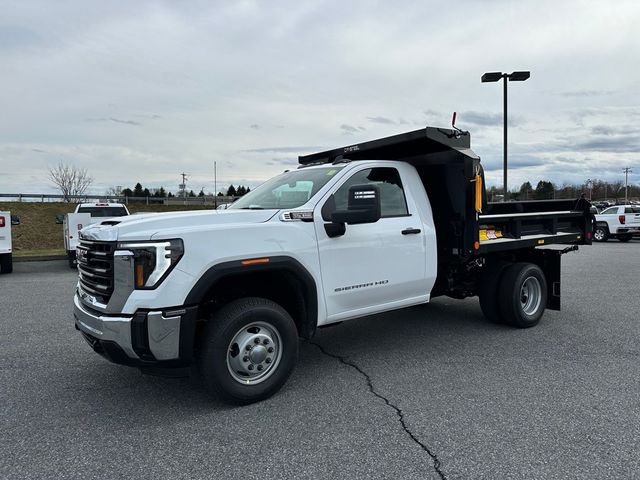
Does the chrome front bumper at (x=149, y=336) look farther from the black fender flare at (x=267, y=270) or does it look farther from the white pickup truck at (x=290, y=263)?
the black fender flare at (x=267, y=270)

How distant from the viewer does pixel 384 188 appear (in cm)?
506

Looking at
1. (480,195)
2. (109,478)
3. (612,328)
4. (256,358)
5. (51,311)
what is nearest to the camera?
(109,478)

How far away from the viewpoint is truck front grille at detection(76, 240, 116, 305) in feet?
12.1

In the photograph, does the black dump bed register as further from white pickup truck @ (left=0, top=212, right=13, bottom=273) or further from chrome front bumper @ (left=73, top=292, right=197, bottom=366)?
white pickup truck @ (left=0, top=212, right=13, bottom=273)

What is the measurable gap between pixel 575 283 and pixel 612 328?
13.3 feet

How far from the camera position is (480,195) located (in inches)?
211

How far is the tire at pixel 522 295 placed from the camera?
6070 millimetres

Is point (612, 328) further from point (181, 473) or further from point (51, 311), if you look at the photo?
point (51, 311)

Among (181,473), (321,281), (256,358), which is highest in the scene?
(321,281)

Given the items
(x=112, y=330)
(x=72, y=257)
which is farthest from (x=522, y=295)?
(x=72, y=257)

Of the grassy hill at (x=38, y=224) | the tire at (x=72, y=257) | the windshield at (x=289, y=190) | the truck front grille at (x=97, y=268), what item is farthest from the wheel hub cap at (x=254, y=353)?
the grassy hill at (x=38, y=224)

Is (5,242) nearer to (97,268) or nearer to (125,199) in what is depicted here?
(97,268)

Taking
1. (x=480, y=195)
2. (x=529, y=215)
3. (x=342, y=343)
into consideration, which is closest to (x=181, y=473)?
(x=342, y=343)

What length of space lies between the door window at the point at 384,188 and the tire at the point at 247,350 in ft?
4.18
